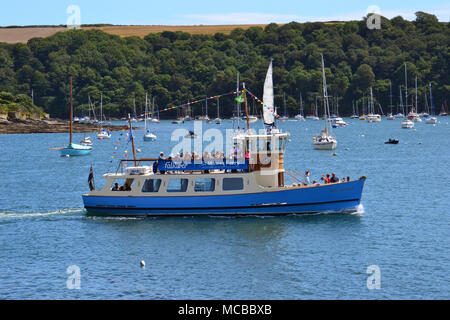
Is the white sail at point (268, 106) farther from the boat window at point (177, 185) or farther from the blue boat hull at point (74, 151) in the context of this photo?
the blue boat hull at point (74, 151)

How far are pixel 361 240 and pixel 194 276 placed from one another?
40.6 feet

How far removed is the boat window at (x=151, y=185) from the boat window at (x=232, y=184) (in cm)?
455

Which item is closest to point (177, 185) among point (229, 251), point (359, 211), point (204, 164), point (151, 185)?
point (151, 185)

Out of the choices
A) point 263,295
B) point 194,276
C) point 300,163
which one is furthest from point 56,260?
point 300,163

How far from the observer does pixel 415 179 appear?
76.8 meters

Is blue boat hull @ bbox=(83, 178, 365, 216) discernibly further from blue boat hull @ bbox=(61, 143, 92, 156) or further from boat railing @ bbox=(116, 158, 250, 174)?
blue boat hull @ bbox=(61, 143, 92, 156)

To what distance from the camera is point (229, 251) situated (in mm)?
42625

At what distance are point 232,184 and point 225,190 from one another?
2.08 feet

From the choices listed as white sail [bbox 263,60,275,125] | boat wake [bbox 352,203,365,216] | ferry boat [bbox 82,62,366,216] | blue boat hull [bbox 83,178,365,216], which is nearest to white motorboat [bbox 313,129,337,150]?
white sail [bbox 263,60,275,125]

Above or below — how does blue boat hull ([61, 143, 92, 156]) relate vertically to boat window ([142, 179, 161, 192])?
above

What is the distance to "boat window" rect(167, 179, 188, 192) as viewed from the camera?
5069 centimetres

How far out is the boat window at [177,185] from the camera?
50688 millimetres

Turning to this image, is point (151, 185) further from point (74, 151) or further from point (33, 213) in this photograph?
point (74, 151)
